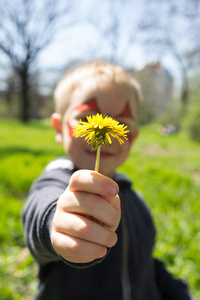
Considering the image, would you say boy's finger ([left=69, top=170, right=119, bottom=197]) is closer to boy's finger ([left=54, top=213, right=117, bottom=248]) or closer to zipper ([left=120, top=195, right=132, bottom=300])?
boy's finger ([left=54, top=213, right=117, bottom=248])

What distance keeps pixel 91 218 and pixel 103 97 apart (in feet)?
2.27

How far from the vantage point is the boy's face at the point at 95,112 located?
113cm

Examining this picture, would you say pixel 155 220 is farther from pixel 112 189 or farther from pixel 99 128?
pixel 99 128

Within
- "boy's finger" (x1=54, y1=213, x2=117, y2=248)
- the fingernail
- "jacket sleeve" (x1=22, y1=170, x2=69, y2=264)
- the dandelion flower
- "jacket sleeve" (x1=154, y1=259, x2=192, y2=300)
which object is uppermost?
the dandelion flower

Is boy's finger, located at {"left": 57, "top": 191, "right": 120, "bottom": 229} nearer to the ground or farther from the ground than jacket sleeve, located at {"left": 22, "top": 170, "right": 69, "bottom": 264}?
farther from the ground

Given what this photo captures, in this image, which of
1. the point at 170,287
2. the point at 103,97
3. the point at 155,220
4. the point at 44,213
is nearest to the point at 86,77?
the point at 103,97

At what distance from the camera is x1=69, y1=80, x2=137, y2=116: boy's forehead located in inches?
45.2

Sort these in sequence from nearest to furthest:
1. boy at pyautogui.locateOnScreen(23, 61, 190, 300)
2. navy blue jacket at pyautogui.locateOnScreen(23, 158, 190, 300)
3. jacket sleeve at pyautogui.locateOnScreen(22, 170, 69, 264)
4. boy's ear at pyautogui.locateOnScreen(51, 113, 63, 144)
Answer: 1. boy at pyautogui.locateOnScreen(23, 61, 190, 300)
2. jacket sleeve at pyautogui.locateOnScreen(22, 170, 69, 264)
3. navy blue jacket at pyautogui.locateOnScreen(23, 158, 190, 300)
4. boy's ear at pyautogui.locateOnScreen(51, 113, 63, 144)

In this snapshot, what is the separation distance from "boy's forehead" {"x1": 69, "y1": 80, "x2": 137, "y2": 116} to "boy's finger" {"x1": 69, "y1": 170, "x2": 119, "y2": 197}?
2.00ft

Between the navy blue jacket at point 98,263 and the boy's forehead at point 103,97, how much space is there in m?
0.41

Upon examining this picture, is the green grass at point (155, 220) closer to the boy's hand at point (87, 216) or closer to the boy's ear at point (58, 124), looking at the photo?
the boy's ear at point (58, 124)

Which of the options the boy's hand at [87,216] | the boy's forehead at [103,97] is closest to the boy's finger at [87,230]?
the boy's hand at [87,216]

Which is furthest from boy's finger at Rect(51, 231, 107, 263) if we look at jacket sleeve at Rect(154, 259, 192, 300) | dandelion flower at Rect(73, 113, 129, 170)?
jacket sleeve at Rect(154, 259, 192, 300)

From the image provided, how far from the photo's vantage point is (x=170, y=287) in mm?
1724
